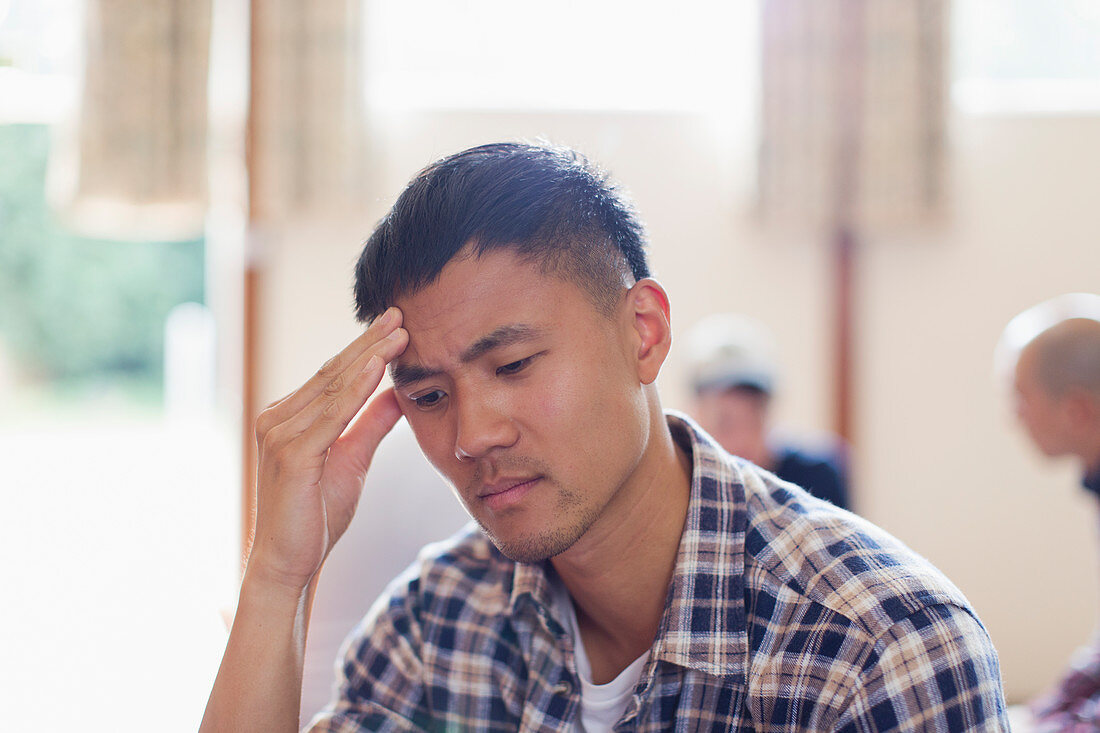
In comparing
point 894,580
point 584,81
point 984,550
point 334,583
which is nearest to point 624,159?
point 584,81

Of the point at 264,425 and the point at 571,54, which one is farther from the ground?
the point at 571,54

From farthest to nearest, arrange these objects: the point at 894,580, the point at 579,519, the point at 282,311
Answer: the point at 282,311 → the point at 579,519 → the point at 894,580

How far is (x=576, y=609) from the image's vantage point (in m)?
1.34

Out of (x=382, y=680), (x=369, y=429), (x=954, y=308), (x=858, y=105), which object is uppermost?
(x=858, y=105)

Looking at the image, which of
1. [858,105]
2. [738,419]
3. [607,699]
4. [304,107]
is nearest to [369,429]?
[607,699]

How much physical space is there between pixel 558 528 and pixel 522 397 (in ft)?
0.53

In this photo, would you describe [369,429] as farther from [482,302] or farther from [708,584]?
[708,584]

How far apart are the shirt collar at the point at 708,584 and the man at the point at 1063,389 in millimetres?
1577

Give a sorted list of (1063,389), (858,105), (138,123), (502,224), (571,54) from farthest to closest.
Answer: (571,54), (858,105), (138,123), (1063,389), (502,224)

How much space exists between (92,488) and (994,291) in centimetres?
377

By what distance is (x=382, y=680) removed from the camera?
4.34 ft

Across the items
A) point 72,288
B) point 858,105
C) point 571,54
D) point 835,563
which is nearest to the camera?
point 835,563

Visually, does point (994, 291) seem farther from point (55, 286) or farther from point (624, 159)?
point (55, 286)

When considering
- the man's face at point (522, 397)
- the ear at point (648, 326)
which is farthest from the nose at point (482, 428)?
the ear at point (648, 326)
